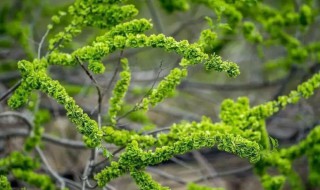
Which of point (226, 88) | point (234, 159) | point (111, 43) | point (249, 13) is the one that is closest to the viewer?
point (111, 43)

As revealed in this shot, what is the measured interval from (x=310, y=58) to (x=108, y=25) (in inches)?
116

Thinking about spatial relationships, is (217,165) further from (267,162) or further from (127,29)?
(127,29)

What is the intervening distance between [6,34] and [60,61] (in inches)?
108

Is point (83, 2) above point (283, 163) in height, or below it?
above

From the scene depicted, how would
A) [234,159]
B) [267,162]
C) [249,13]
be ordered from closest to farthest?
1. [267,162]
2. [249,13]
3. [234,159]

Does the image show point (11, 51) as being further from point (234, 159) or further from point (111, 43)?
point (111, 43)

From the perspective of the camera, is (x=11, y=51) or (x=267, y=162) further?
(x=11, y=51)

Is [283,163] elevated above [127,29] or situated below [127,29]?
below

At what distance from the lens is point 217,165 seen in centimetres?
691

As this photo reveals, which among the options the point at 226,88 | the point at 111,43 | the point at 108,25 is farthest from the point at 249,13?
the point at 111,43

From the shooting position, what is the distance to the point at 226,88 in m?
6.60

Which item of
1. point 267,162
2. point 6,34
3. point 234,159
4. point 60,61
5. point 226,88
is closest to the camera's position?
point 60,61

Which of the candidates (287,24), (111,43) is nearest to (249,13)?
(287,24)

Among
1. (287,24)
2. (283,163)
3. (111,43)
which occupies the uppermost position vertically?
(287,24)
